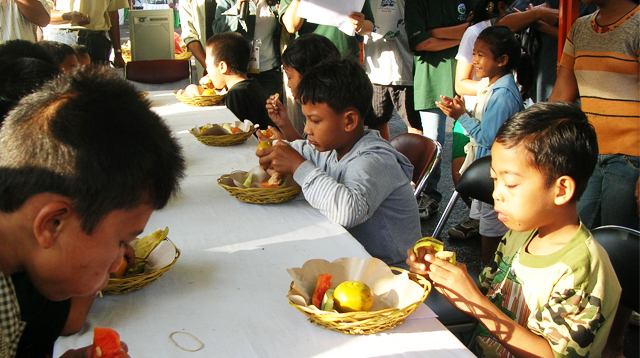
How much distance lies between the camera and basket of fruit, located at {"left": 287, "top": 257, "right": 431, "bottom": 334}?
105 cm

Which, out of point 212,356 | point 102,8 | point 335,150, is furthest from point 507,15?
point 102,8

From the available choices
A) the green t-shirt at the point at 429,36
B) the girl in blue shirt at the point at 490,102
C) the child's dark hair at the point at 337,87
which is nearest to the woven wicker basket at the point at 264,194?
the child's dark hair at the point at 337,87

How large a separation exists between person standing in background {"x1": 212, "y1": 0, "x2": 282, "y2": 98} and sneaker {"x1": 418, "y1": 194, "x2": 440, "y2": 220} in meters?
1.54

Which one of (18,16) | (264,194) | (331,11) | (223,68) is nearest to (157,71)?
(18,16)

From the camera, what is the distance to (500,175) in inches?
56.0

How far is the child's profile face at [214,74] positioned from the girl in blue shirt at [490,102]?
1.73 metres

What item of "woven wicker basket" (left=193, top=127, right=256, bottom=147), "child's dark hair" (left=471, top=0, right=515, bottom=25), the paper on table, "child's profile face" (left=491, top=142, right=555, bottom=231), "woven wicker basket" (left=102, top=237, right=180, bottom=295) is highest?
"child's dark hair" (left=471, top=0, right=515, bottom=25)

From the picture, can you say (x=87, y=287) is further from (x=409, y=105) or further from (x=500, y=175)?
(x=409, y=105)

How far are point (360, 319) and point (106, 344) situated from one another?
488 millimetres

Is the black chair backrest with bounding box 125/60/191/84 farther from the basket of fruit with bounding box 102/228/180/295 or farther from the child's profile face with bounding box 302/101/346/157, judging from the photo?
the basket of fruit with bounding box 102/228/180/295

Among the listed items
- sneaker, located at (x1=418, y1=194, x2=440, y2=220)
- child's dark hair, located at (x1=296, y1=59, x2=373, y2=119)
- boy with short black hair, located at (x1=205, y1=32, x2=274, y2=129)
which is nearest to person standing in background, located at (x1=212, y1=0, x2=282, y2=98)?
boy with short black hair, located at (x1=205, y1=32, x2=274, y2=129)

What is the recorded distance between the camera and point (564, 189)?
134 cm

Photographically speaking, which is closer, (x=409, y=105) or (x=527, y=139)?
(x=527, y=139)

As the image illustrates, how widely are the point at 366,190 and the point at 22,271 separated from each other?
103cm
